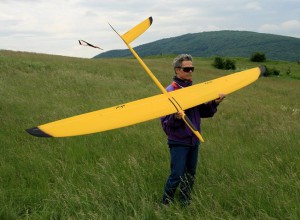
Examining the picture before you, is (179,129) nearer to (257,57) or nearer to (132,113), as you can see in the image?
(132,113)

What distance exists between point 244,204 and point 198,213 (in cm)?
63

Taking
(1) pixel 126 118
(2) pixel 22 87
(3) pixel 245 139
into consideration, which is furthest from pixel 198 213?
(2) pixel 22 87

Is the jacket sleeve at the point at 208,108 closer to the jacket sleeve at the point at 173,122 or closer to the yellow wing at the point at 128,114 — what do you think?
the yellow wing at the point at 128,114

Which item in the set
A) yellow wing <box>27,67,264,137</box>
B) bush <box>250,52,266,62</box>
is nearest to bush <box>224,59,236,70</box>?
bush <box>250,52,266,62</box>

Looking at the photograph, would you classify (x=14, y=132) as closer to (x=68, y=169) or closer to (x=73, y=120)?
(x=68, y=169)

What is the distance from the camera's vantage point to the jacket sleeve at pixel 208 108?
397 cm

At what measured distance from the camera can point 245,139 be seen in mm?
6613

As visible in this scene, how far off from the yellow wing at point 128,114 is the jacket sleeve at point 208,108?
0.07 m

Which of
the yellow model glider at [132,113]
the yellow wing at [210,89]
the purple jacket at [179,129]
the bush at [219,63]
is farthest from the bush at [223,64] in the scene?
the purple jacket at [179,129]


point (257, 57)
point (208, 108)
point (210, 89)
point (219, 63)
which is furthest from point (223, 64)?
point (208, 108)

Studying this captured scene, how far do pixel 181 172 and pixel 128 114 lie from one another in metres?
0.89

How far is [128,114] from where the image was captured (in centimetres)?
369

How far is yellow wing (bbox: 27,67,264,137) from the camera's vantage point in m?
3.24

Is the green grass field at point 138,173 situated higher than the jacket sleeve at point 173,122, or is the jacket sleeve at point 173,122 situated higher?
the jacket sleeve at point 173,122
